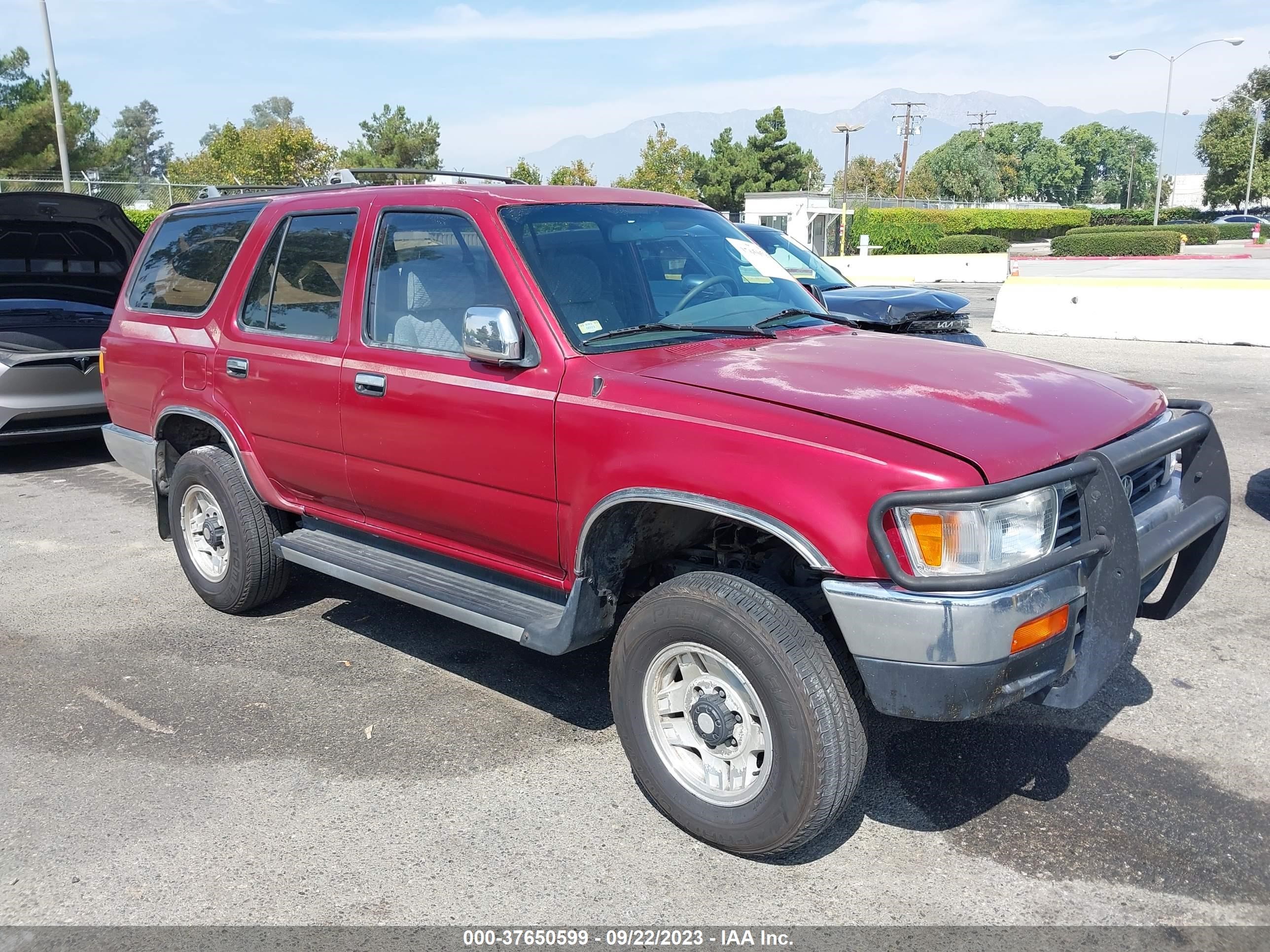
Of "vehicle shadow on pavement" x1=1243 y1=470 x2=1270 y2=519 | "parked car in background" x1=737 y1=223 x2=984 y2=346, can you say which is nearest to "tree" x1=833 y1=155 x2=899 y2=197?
"parked car in background" x1=737 y1=223 x2=984 y2=346

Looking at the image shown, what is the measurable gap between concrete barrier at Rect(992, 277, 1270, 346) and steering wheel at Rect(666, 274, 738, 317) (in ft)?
42.5

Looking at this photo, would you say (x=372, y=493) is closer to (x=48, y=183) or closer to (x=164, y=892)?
(x=164, y=892)

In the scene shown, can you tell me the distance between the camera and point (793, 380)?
333cm

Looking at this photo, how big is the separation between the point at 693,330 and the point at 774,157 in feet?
221

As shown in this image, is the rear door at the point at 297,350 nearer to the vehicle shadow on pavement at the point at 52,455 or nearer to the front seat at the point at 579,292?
the front seat at the point at 579,292

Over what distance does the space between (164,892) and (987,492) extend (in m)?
2.60

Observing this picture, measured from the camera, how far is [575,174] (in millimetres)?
52844

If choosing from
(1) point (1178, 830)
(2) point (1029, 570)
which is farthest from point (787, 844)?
(1) point (1178, 830)

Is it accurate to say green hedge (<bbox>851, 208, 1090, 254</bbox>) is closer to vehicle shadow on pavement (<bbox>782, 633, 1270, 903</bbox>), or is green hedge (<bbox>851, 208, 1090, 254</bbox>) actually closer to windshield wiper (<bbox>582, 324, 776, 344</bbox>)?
windshield wiper (<bbox>582, 324, 776, 344</bbox>)

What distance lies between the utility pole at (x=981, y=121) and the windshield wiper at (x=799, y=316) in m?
109

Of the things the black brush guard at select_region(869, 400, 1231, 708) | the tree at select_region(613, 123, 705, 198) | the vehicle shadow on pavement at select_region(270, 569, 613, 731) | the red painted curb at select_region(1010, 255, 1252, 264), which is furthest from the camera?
the tree at select_region(613, 123, 705, 198)

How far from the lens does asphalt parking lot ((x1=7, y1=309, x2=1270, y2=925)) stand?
3043 millimetres

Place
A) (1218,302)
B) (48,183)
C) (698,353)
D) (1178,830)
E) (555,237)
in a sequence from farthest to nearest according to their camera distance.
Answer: (48,183)
(1218,302)
(555,237)
(698,353)
(1178,830)

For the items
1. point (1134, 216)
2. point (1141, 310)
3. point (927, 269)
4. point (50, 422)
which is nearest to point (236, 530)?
point (50, 422)
